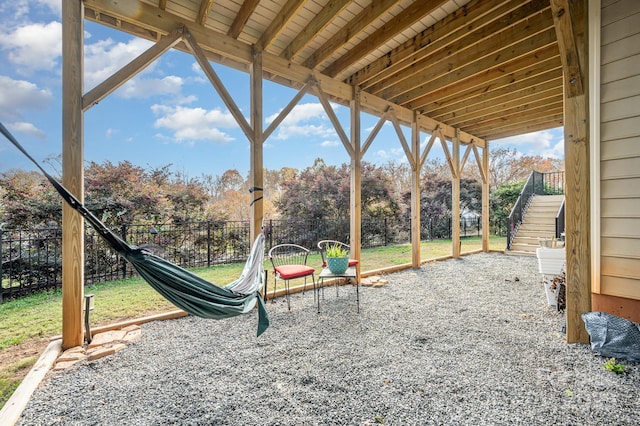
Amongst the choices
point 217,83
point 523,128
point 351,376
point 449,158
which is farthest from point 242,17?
point 523,128

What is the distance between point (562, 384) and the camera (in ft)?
5.90

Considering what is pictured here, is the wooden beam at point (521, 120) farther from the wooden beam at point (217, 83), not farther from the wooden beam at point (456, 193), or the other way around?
the wooden beam at point (217, 83)

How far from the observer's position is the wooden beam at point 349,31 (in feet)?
8.99

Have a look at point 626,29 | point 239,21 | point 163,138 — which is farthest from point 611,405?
point 163,138

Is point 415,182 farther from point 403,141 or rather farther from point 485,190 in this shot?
point 485,190

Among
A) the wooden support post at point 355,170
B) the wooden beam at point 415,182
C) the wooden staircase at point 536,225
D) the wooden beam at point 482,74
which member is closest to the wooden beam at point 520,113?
the wooden beam at point 415,182

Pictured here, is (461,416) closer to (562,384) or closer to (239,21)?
(562,384)

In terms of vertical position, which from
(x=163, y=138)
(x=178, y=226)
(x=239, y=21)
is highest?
(x=163, y=138)

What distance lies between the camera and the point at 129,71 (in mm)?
2555

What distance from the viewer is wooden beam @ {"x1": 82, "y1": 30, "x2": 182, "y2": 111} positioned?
7.93 feet

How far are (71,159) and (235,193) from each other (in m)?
8.17

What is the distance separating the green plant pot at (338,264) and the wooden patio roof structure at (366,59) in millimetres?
988

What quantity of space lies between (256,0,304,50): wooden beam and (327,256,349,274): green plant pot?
101 inches

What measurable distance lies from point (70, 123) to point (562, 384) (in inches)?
163
